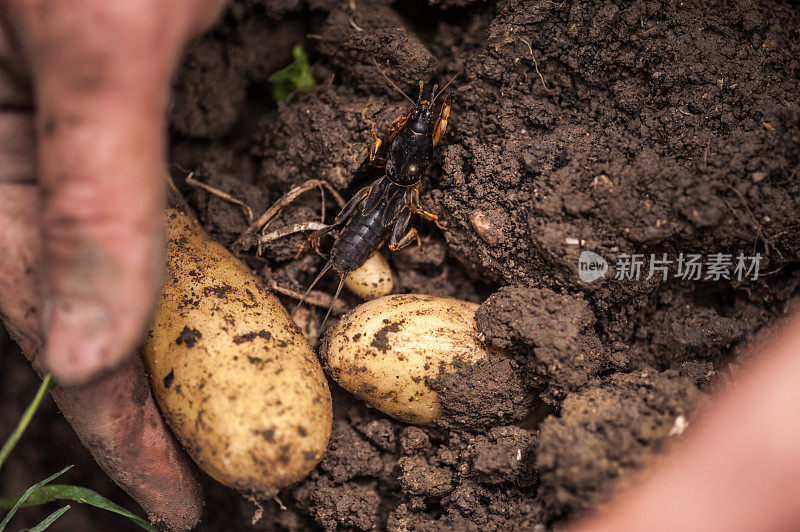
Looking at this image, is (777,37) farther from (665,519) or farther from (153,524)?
(153,524)

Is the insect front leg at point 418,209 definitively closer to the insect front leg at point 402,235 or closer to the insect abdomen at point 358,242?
the insect front leg at point 402,235

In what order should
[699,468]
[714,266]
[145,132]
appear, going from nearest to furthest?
[145,132] < [699,468] < [714,266]

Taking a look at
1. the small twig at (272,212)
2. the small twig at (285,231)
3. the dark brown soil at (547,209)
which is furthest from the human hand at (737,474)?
the small twig at (272,212)

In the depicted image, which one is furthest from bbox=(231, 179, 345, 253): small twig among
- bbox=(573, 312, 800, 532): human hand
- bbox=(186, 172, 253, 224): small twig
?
bbox=(573, 312, 800, 532): human hand

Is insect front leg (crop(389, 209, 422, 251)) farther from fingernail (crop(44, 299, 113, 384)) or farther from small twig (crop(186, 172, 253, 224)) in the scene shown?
fingernail (crop(44, 299, 113, 384))

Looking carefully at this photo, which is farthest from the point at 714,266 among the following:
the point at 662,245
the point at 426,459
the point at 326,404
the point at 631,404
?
the point at 326,404

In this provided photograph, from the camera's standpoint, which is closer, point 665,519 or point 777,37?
point 665,519

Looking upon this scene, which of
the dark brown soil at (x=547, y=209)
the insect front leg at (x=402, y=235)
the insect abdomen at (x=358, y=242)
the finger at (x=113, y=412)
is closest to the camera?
the finger at (x=113, y=412)
